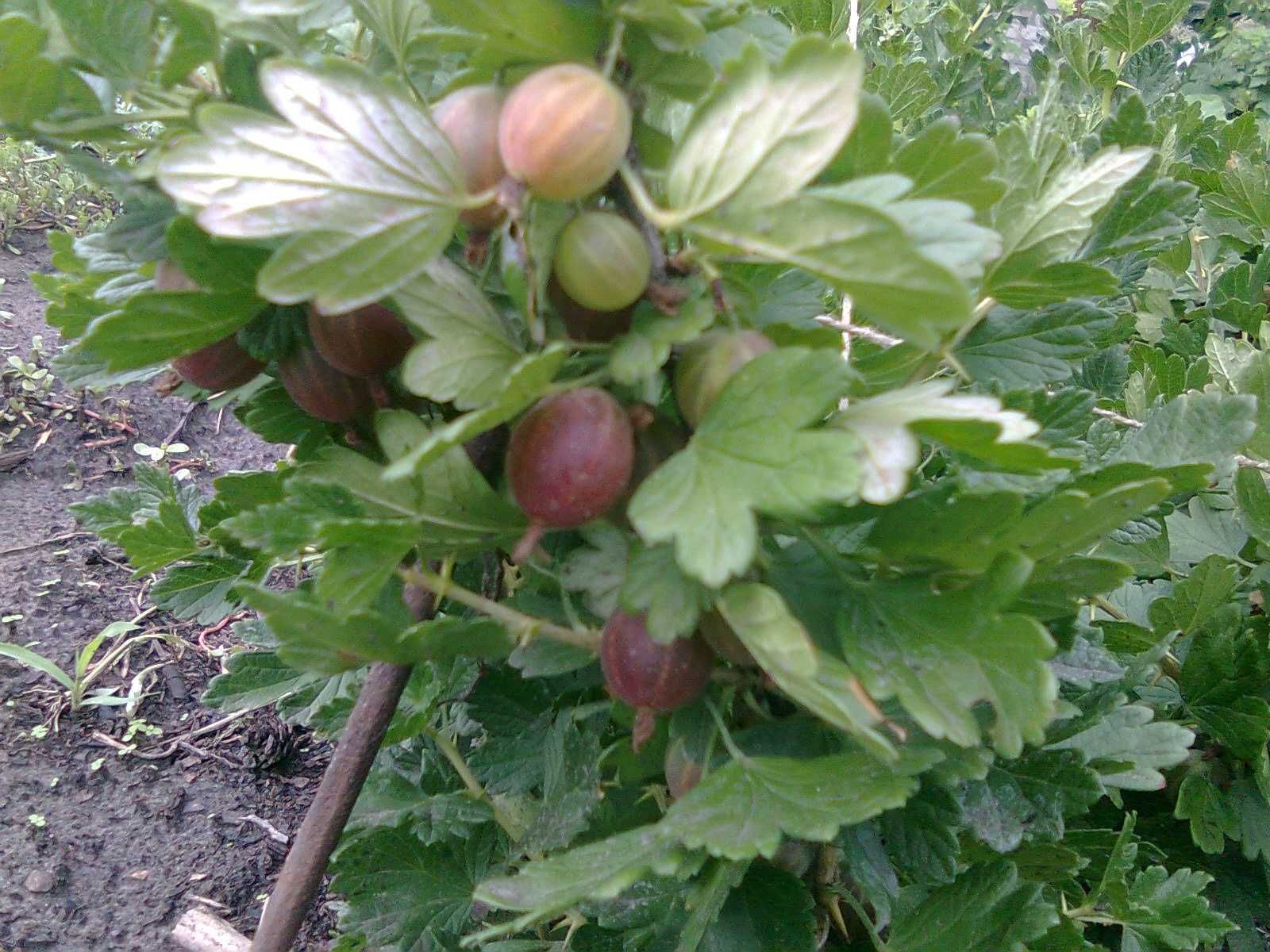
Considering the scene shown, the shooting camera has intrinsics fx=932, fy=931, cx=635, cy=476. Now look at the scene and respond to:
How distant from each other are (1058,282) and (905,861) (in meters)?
0.34

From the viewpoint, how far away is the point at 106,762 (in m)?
1.57

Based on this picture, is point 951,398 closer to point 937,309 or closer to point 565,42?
point 937,309

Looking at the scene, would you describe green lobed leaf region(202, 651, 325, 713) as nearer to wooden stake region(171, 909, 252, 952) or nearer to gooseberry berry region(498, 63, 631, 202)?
gooseberry berry region(498, 63, 631, 202)

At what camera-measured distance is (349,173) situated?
345 mm

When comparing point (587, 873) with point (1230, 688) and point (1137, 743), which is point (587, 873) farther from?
point (1230, 688)

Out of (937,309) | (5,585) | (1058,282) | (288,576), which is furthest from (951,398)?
(5,585)

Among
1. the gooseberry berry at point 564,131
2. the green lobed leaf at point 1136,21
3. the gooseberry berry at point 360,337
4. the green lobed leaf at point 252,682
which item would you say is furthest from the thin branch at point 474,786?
the green lobed leaf at point 1136,21

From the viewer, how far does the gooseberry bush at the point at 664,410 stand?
0.34 metres

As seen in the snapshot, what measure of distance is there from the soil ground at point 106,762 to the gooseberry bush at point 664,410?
815 millimetres

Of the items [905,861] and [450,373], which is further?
[905,861]

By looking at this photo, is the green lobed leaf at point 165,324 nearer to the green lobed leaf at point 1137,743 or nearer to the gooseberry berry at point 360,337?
the gooseberry berry at point 360,337

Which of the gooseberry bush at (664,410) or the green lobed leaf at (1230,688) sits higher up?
the gooseberry bush at (664,410)

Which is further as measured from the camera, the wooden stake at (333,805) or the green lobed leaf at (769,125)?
the wooden stake at (333,805)

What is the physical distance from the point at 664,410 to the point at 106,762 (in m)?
1.51
